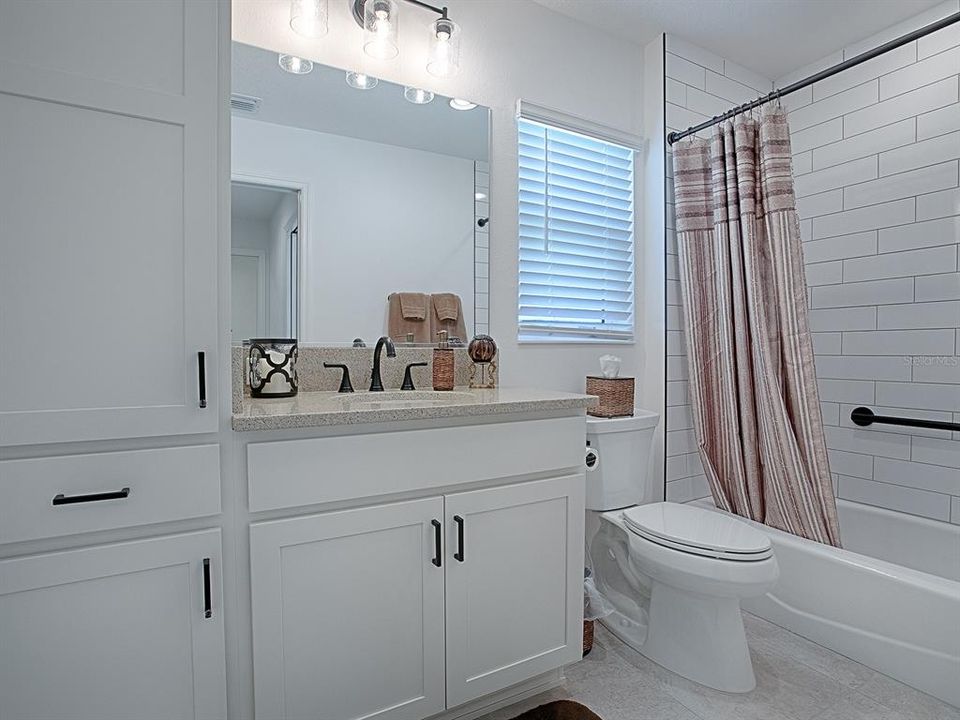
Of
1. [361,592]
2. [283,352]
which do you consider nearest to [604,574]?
[361,592]

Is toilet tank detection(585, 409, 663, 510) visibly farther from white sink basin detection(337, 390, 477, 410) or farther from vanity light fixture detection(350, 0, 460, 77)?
vanity light fixture detection(350, 0, 460, 77)

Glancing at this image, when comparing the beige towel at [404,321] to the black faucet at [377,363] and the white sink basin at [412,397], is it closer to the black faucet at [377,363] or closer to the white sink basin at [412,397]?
the black faucet at [377,363]

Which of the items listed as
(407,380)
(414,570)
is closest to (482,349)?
(407,380)

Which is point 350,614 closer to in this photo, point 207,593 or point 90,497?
point 207,593

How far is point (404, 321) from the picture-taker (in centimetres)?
198

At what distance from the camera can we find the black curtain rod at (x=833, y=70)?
1.68m

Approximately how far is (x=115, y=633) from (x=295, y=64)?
1.64m

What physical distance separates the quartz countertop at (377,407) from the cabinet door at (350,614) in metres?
0.22

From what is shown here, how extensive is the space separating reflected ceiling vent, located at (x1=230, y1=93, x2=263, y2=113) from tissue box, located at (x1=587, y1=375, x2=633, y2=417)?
153 cm

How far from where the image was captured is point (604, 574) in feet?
7.13

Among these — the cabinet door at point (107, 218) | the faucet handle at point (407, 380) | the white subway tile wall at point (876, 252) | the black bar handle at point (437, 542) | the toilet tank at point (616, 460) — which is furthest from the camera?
the white subway tile wall at point (876, 252)

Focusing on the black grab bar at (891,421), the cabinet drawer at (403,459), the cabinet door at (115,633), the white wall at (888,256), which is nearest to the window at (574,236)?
the cabinet drawer at (403,459)

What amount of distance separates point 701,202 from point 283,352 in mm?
1872

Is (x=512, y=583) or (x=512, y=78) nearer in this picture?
(x=512, y=583)
